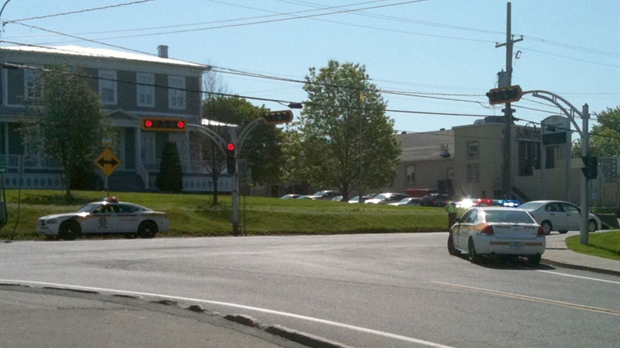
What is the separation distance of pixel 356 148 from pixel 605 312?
51294 millimetres

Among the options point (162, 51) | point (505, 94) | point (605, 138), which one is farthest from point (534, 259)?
point (605, 138)

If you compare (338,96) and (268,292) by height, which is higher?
(338,96)

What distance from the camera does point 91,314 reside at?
11.7 metres

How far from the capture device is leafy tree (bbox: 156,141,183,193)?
50781mm

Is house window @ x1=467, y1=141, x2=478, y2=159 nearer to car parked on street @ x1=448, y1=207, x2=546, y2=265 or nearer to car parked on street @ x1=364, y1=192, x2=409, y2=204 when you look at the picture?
car parked on street @ x1=364, y1=192, x2=409, y2=204

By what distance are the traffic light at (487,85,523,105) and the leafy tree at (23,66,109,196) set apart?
20.2 meters

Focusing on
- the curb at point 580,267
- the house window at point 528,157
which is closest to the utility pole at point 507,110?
the curb at point 580,267

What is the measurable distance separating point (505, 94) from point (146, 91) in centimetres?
3077

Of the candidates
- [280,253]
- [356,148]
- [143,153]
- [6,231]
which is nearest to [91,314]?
[280,253]

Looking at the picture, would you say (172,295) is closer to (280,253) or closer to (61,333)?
(61,333)

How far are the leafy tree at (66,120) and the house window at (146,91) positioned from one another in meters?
12.2

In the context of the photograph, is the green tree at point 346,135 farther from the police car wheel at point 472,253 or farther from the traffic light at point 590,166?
the police car wheel at point 472,253

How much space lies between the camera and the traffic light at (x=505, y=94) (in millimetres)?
26906

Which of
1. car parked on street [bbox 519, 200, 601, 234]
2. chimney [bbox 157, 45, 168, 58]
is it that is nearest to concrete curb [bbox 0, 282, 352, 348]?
car parked on street [bbox 519, 200, 601, 234]
